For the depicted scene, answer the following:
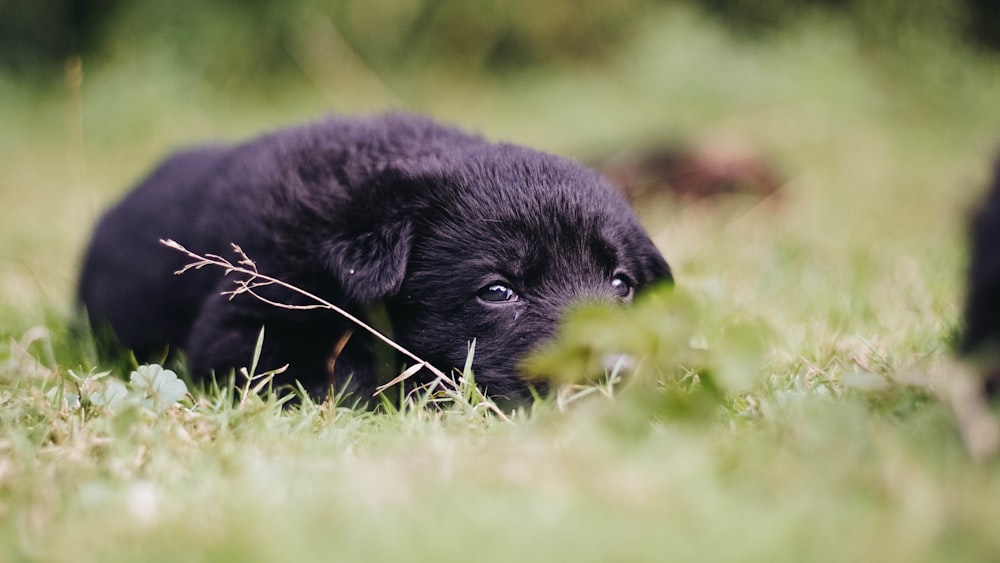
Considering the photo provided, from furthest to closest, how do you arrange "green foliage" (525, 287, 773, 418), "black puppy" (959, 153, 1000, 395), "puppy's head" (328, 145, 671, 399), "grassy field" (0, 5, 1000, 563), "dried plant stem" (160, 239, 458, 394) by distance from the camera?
1. "puppy's head" (328, 145, 671, 399)
2. "dried plant stem" (160, 239, 458, 394)
3. "green foliage" (525, 287, 773, 418)
4. "black puppy" (959, 153, 1000, 395)
5. "grassy field" (0, 5, 1000, 563)

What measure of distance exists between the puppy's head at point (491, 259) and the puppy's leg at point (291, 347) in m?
0.16

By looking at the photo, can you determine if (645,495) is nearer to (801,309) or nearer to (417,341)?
(417,341)

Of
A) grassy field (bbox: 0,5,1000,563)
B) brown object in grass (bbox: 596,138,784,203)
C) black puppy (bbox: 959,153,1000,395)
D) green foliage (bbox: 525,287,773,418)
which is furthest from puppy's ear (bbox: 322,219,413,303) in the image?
brown object in grass (bbox: 596,138,784,203)

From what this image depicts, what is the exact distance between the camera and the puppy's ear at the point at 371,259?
103 inches

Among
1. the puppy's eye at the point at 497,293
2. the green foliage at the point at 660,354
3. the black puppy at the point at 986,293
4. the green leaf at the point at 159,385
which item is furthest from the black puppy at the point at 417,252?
the black puppy at the point at 986,293

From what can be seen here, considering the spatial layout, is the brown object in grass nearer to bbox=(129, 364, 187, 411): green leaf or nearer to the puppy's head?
the puppy's head

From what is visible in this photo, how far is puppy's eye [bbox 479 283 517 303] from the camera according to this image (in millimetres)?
2750

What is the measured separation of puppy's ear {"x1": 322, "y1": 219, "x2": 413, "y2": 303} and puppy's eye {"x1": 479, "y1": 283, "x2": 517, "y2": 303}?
0.80 feet

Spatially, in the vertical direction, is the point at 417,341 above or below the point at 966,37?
below

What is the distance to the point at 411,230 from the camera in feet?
9.01

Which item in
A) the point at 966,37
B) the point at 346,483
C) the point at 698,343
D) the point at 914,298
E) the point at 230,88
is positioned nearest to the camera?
the point at 346,483

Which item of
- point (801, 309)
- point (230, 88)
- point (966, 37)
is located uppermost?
point (966, 37)

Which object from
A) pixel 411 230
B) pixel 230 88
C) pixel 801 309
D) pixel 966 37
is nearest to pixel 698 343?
pixel 801 309

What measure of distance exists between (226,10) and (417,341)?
28.8ft
